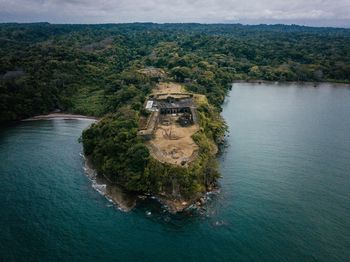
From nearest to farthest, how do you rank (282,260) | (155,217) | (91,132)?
(282,260) < (155,217) < (91,132)

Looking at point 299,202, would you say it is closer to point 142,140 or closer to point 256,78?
point 142,140

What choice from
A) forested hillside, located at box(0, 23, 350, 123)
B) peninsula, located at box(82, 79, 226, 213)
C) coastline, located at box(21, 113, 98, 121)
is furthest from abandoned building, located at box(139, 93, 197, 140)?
coastline, located at box(21, 113, 98, 121)

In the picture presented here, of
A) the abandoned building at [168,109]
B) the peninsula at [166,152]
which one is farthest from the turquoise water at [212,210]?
the abandoned building at [168,109]

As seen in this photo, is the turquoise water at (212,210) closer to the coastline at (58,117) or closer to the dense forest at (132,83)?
the dense forest at (132,83)

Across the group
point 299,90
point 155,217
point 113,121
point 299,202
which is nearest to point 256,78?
point 299,90

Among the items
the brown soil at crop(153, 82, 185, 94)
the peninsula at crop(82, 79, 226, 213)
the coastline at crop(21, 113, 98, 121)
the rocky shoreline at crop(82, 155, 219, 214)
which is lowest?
the coastline at crop(21, 113, 98, 121)

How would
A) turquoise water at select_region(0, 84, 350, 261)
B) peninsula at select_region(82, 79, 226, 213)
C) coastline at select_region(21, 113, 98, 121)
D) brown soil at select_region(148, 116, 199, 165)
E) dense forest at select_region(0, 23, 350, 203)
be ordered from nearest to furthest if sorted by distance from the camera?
1. turquoise water at select_region(0, 84, 350, 261)
2. peninsula at select_region(82, 79, 226, 213)
3. dense forest at select_region(0, 23, 350, 203)
4. brown soil at select_region(148, 116, 199, 165)
5. coastline at select_region(21, 113, 98, 121)

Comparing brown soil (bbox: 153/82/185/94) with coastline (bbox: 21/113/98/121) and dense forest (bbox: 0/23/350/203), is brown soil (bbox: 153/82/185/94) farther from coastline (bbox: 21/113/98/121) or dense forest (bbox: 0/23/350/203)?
coastline (bbox: 21/113/98/121)

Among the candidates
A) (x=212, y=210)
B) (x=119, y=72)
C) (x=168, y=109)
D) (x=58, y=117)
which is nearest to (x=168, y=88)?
(x=168, y=109)
